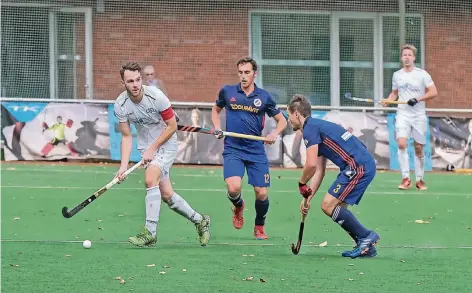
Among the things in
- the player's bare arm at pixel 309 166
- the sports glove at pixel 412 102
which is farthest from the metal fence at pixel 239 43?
the player's bare arm at pixel 309 166

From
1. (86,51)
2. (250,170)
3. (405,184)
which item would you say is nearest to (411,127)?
(405,184)

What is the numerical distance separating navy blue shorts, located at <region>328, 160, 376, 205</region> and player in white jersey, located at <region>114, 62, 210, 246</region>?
4.12 ft

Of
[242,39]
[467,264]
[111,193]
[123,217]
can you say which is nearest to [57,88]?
[242,39]

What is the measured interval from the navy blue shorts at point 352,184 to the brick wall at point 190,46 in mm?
→ 11528

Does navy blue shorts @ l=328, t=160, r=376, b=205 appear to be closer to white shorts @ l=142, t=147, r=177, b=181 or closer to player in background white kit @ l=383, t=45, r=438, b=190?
white shorts @ l=142, t=147, r=177, b=181

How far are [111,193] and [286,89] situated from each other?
7.82 m

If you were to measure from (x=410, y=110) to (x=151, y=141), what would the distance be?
20.2ft

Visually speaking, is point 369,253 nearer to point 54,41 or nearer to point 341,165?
point 341,165

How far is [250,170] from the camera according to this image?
10867 millimetres

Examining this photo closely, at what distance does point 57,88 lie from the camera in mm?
Answer: 20281

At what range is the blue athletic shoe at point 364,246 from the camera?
917cm

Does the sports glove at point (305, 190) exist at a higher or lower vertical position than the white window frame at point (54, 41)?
lower

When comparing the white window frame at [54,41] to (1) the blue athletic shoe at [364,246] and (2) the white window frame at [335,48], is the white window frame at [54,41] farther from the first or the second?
(1) the blue athletic shoe at [364,246]

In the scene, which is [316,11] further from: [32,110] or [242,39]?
[32,110]
